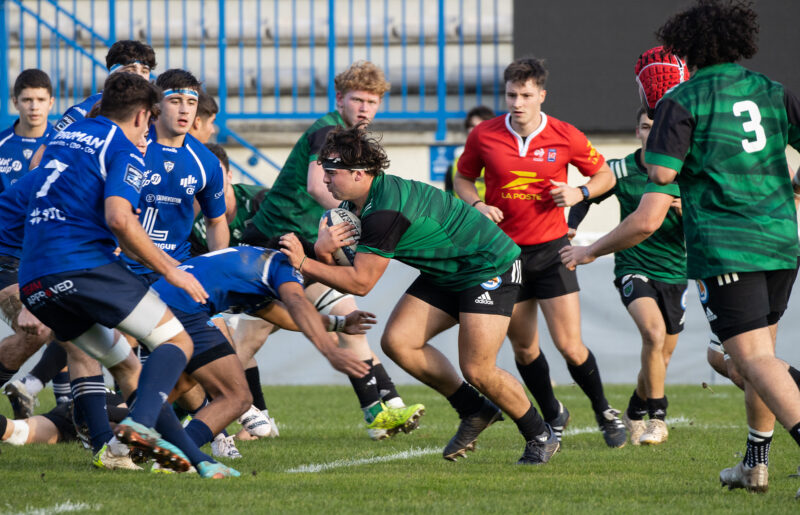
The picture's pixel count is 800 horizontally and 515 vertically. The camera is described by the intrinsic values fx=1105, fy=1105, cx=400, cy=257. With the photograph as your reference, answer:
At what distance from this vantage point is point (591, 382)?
22.7 feet

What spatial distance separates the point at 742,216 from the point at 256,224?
3.81 m

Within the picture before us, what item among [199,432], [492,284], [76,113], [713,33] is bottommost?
[199,432]

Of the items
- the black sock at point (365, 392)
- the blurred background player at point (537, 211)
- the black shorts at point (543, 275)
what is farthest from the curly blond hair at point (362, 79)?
the black sock at point (365, 392)

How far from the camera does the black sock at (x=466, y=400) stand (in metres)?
6.03

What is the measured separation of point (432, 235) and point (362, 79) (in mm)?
2056

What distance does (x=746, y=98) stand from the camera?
15.0 feet

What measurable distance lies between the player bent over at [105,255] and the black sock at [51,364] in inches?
112

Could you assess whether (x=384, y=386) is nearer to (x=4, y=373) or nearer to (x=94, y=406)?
(x=94, y=406)

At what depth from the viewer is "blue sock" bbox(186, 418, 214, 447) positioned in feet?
17.3

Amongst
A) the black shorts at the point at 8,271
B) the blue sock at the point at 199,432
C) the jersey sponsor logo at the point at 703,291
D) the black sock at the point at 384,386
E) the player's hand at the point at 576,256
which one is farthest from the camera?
the black sock at the point at 384,386

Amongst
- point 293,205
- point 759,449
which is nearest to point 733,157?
point 759,449

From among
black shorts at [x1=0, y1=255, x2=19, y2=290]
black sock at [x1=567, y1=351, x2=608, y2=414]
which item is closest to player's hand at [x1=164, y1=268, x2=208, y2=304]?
black shorts at [x1=0, y1=255, x2=19, y2=290]

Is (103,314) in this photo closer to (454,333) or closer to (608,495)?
(608,495)

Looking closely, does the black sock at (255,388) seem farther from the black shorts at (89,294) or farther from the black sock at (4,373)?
the black shorts at (89,294)
